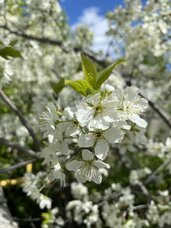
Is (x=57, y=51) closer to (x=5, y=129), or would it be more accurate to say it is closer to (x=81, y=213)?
(x=5, y=129)

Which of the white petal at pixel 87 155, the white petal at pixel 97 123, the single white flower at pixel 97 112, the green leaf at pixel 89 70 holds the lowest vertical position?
the white petal at pixel 87 155

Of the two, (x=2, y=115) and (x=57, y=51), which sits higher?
(x=57, y=51)

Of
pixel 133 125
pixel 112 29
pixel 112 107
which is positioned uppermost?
pixel 112 29

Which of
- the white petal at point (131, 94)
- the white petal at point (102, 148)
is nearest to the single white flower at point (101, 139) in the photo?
the white petal at point (102, 148)

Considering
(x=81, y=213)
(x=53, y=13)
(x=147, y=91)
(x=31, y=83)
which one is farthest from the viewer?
(x=147, y=91)

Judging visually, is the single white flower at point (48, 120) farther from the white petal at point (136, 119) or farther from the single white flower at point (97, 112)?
the white petal at point (136, 119)

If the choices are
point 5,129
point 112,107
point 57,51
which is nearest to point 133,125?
point 112,107

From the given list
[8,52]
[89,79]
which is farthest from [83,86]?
[8,52]
